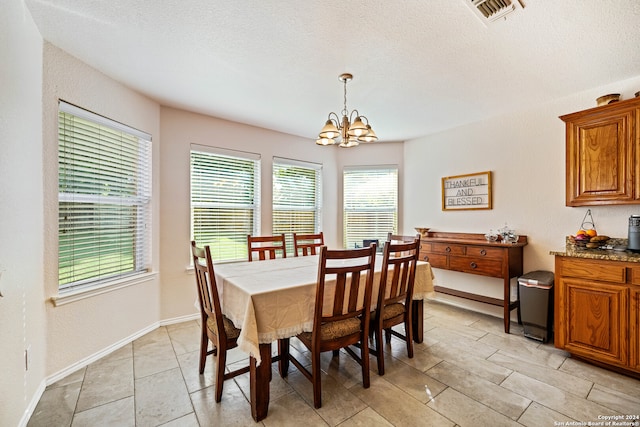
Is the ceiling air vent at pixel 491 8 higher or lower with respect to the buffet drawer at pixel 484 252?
higher

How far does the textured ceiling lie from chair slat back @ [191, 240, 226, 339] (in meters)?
1.51

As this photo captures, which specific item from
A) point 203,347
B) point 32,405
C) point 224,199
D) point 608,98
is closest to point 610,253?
point 608,98

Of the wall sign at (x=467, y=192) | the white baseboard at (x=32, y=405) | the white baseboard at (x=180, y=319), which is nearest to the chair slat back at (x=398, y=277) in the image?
the wall sign at (x=467, y=192)

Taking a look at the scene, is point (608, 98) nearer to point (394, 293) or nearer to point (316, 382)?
point (394, 293)

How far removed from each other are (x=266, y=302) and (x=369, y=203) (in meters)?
3.31

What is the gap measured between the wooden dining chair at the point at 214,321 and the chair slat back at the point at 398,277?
3.61ft

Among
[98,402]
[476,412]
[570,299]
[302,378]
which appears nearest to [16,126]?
[98,402]

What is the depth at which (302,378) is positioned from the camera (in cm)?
213

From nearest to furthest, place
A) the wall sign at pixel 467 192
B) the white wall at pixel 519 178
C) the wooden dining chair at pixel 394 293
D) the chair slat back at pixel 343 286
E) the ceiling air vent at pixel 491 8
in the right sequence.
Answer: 1. the ceiling air vent at pixel 491 8
2. the chair slat back at pixel 343 286
3. the wooden dining chair at pixel 394 293
4. the white wall at pixel 519 178
5. the wall sign at pixel 467 192

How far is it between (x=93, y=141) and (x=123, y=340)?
6.22 feet

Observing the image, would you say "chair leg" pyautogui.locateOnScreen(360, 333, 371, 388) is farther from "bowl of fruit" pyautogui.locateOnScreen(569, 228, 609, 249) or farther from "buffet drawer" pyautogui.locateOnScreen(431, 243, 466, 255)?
"bowl of fruit" pyautogui.locateOnScreen(569, 228, 609, 249)

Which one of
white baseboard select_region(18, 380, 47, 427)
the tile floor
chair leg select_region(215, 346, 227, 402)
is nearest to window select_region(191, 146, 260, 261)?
the tile floor

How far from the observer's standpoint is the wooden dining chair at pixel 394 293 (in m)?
2.07

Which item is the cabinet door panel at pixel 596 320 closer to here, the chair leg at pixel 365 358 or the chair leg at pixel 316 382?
the chair leg at pixel 365 358
